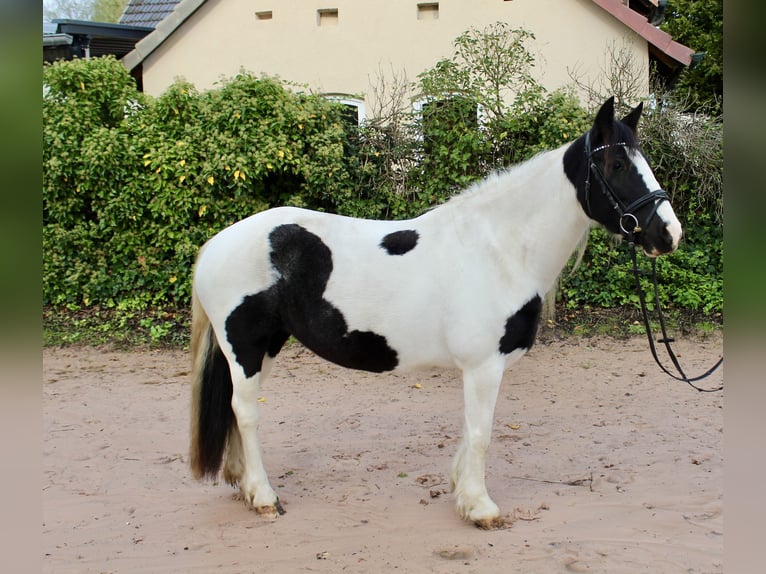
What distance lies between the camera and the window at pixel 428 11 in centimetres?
1036

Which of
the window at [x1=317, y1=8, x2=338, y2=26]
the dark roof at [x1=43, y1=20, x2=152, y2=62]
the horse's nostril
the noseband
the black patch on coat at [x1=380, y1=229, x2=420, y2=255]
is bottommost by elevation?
the black patch on coat at [x1=380, y1=229, x2=420, y2=255]

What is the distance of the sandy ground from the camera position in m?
3.14

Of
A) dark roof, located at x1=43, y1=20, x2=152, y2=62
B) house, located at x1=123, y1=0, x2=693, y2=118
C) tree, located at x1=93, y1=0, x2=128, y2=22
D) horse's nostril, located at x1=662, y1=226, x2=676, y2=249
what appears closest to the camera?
horse's nostril, located at x1=662, y1=226, x2=676, y2=249

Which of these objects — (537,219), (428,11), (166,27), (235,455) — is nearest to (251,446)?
(235,455)

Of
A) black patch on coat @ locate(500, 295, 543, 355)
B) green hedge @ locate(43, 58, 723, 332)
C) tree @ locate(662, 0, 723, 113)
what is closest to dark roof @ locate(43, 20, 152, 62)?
green hedge @ locate(43, 58, 723, 332)

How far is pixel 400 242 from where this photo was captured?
11.4 ft

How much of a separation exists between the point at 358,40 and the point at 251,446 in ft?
28.2

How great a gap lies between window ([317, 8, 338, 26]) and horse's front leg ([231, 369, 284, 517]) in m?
8.71

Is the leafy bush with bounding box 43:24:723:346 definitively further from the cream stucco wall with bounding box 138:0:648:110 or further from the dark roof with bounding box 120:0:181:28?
the dark roof with bounding box 120:0:181:28
